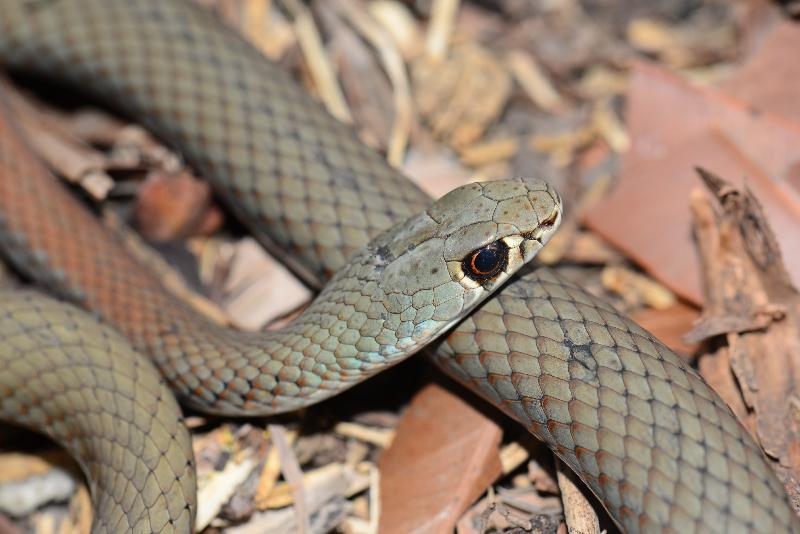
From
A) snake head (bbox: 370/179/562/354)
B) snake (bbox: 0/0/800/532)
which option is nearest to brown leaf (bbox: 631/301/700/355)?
snake (bbox: 0/0/800/532)

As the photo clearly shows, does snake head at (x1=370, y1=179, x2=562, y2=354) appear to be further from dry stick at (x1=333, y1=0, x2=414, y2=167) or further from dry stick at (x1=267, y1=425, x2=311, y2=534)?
dry stick at (x1=333, y1=0, x2=414, y2=167)

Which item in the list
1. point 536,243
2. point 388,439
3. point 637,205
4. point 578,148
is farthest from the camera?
point 578,148

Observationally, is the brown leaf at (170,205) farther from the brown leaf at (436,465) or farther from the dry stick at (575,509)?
the dry stick at (575,509)

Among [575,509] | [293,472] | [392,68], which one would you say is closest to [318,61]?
[392,68]

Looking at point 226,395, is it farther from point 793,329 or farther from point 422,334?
point 793,329

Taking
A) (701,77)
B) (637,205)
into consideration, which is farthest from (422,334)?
(701,77)

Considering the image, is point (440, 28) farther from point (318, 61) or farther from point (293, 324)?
point (293, 324)
